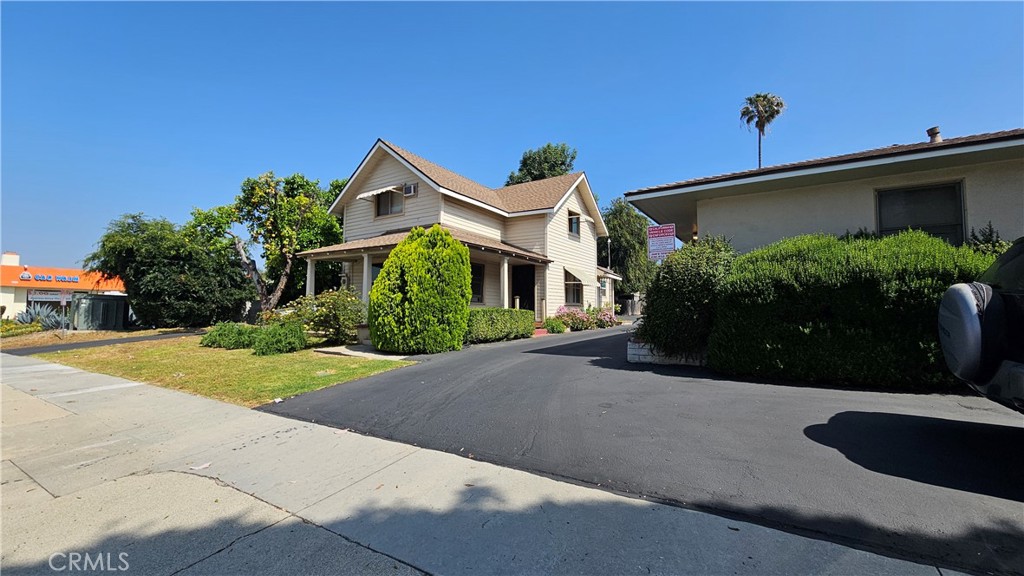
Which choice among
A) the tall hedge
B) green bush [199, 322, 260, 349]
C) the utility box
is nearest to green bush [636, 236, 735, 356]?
the tall hedge

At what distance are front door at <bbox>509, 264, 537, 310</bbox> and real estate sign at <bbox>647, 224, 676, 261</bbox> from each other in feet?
38.2

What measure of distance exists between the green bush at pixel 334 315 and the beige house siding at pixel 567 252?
9170 mm

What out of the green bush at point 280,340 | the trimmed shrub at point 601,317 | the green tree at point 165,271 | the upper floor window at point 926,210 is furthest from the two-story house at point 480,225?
the upper floor window at point 926,210

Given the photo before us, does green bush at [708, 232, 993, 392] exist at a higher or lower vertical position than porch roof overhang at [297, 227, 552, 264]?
lower

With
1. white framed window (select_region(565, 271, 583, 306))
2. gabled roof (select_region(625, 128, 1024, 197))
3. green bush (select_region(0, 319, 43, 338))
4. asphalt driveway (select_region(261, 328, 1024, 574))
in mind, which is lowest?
asphalt driveway (select_region(261, 328, 1024, 574))

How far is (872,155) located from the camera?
8.09 m

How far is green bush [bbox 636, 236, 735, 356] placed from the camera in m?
7.64

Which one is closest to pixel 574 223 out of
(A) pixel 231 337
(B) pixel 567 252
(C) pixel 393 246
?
(B) pixel 567 252

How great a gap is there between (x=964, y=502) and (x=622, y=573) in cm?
255

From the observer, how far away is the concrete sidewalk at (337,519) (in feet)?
7.83

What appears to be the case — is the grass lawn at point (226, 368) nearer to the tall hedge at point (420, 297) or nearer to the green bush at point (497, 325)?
the tall hedge at point (420, 297)

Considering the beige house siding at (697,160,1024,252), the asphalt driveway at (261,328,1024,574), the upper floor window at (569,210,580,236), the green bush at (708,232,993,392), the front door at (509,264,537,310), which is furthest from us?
the upper floor window at (569,210,580,236)

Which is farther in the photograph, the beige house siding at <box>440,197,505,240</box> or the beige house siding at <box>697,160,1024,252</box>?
the beige house siding at <box>440,197,505,240</box>

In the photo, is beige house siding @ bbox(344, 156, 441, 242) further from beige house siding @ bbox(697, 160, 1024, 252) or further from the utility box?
the utility box
